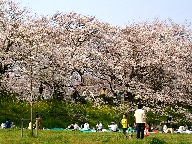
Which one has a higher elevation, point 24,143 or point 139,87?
point 139,87

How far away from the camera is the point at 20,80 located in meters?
48.9

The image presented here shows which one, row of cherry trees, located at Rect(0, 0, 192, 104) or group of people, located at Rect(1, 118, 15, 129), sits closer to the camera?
group of people, located at Rect(1, 118, 15, 129)

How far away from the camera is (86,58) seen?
5225 cm

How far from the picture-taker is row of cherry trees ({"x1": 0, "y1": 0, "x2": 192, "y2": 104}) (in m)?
48.6

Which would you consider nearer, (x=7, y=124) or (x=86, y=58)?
(x=7, y=124)

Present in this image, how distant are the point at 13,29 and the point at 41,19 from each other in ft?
22.4

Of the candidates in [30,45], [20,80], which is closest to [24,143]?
[30,45]

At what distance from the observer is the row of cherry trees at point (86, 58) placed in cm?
4856

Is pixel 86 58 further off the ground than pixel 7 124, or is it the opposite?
pixel 86 58

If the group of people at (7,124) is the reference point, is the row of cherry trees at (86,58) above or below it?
above

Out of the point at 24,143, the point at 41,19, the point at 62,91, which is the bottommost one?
the point at 24,143

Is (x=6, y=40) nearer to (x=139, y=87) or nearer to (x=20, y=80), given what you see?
(x=20, y=80)

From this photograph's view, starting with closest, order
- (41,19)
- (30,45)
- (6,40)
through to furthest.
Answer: (30,45) → (6,40) → (41,19)

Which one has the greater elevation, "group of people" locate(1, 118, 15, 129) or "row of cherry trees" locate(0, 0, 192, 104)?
"row of cherry trees" locate(0, 0, 192, 104)
